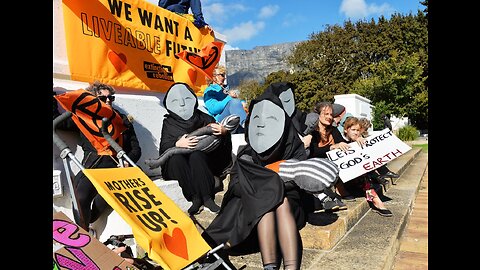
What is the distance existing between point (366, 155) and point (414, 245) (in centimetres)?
107

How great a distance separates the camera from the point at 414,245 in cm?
361

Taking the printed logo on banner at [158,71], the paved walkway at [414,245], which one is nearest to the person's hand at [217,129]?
the printed logo on banner at [158,71]

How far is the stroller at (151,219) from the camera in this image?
2.05m

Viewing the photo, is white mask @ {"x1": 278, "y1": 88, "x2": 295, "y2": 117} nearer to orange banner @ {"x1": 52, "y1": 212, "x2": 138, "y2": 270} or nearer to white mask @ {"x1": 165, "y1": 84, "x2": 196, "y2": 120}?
white mask @ {"x1": 165, "y1": 84, "x2": 196, "y2": 120}

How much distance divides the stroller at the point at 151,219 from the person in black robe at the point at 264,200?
1.18 ft

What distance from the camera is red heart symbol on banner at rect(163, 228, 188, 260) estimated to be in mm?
2175

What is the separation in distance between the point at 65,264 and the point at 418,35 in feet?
109

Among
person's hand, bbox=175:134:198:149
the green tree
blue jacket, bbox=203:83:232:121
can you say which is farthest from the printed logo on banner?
the green tree

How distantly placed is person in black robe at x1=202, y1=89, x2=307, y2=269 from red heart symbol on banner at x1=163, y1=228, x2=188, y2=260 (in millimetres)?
557

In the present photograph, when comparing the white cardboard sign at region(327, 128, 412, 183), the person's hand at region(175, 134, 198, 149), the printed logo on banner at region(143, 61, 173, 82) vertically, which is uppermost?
the printed logo on banner at region(143, 61, 173, 82)

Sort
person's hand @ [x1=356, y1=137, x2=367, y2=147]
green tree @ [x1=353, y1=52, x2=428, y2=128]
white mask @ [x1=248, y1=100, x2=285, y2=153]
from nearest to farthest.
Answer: white mask @ [x1=248, y1=100, x2=285, y2=153] < person's hand @ [x1=356, y1=137, x2=367, y2=147] < green tree @ [x1=353, y1=52, x2=428, y2=128]

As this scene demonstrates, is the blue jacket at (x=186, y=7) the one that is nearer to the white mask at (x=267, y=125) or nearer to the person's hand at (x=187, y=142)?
the person's hand at (x=187, y=142)
